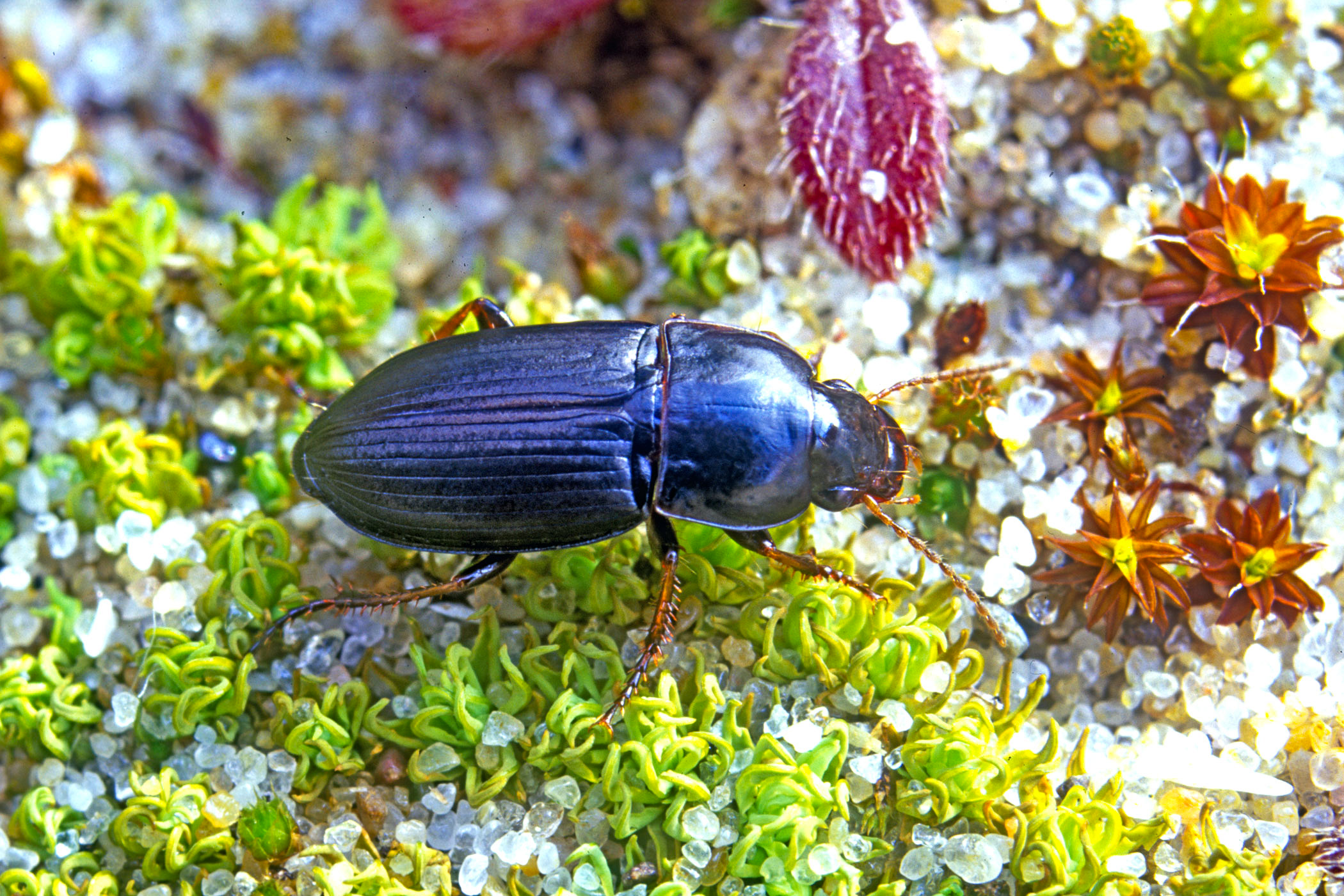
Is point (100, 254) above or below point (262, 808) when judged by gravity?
above

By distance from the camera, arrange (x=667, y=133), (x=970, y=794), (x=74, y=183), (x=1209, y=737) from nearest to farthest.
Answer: (x=970, y=794), (x=1209, y=737), (x=74, y=183), (x=667, y=133)

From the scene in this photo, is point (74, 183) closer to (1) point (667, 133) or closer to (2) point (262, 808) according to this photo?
(1) point (667, 133)

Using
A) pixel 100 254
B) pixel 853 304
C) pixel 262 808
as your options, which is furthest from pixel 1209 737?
pixel 100 254

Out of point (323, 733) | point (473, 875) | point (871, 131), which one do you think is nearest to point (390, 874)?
point (473, 875)

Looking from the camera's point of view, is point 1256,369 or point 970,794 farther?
point 1256,369

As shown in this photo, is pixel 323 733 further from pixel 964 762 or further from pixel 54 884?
pixel 964 762

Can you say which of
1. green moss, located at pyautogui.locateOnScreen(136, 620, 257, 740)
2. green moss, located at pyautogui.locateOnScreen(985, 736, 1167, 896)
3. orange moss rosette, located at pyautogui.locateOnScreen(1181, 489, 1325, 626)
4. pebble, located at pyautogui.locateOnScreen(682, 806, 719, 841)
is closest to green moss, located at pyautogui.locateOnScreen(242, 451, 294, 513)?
green moss, located at pyautogui.locateOnScreen(136, 620, 257, 740)
